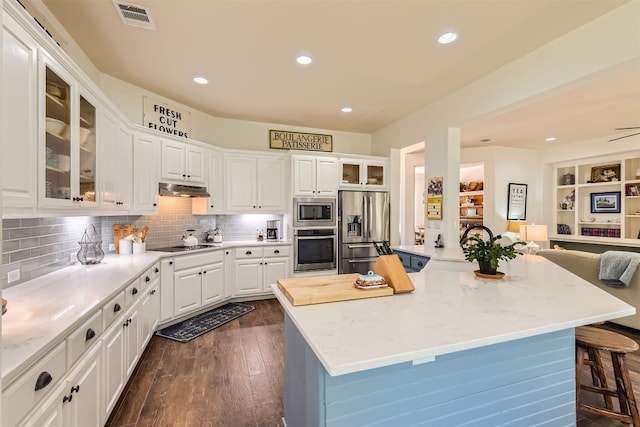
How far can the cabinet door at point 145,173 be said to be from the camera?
10.9 ft

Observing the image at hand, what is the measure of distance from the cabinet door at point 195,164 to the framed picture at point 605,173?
23.0 ft

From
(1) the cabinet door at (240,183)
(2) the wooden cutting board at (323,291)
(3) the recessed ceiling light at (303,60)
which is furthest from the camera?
(1) the cabinet door at (240,183)

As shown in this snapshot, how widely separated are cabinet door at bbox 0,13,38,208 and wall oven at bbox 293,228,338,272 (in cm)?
327

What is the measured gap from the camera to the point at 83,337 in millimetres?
1554

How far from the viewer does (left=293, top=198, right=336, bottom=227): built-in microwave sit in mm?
4586

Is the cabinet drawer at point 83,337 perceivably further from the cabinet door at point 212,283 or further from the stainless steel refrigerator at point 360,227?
the stainless steel refrigerator at point 360,227

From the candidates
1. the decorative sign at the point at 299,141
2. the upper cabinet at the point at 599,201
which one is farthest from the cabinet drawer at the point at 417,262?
the upper cabinet at the point at 599,201

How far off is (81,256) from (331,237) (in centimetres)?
303

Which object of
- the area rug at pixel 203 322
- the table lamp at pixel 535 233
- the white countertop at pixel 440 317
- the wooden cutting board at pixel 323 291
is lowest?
the area rug at pixel 203 322

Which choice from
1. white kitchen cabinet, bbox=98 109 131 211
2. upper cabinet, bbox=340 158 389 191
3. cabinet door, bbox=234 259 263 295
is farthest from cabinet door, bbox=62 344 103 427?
upper cabinet, bbox=340 158 389 191

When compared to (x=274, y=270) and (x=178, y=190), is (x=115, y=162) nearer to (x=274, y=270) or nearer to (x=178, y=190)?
(x=178, y=190)

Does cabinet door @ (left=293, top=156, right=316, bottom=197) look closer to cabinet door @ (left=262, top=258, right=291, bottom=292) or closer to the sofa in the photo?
cabinet door @ (left=262, top=258, right=291, bottom=292)

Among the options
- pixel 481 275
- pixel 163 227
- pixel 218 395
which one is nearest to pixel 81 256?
pixel 163 227

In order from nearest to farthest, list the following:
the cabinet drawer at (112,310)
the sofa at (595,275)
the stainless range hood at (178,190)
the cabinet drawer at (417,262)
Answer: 1. the cabinet drawer at (112,310)
2. the sofa at (595,275)
3. the cabinet drawer at (417,262)
4. the stainless range hood at (178,190)
